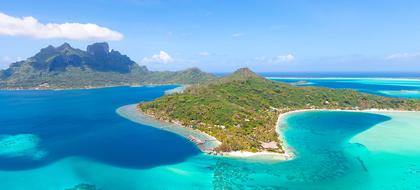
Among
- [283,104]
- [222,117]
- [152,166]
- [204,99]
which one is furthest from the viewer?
[283,104]

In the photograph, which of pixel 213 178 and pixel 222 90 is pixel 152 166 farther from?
pixel 222 90

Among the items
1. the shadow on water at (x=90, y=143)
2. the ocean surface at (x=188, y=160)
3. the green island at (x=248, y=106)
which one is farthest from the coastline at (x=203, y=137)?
the shadow on water at (x=90, y=143)

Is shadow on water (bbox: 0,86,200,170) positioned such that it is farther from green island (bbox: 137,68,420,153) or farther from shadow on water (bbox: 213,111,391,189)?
shadow on water (bbox: 213,111,391,189)

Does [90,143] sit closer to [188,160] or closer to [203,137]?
[203,137]

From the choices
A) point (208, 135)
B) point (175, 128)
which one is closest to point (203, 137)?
point (208, 135)

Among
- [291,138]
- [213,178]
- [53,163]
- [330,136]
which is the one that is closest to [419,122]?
[330,136]

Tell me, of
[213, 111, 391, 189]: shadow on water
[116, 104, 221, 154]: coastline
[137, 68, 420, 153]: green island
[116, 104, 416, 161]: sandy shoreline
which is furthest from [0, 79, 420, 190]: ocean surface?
[137, 68, 420, 153]: green island

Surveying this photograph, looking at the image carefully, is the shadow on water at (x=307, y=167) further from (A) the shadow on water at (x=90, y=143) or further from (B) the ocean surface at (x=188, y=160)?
(A) the shadow on water at (x=90, y=143)
